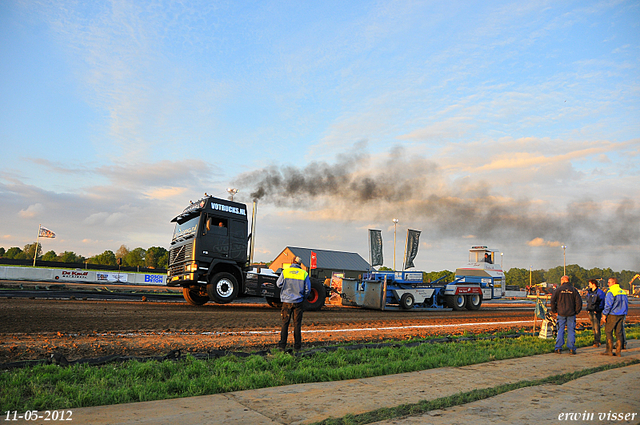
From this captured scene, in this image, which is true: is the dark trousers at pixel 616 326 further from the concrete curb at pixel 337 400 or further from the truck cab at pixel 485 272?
the truck cab at pixel 485 272

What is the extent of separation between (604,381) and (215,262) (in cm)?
1289

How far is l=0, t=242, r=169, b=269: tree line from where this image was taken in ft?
275

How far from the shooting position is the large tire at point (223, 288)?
16094 mm

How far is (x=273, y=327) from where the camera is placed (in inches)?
461

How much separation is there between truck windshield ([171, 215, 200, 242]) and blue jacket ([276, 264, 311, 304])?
A: 9.11m

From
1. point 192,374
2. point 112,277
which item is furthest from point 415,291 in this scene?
point 112,277

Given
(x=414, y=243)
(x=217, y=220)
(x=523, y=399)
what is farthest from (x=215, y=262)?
(x=414, y=243)

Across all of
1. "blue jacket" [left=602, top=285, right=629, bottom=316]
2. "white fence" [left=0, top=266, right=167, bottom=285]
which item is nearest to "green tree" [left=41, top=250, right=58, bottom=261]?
"white fence" [left=0, top=266, right=167, bottom=285]

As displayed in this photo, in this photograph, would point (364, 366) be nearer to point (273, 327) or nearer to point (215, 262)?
point (273, 327)

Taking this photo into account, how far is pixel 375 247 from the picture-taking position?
1416 inches

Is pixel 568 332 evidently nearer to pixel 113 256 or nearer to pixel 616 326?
pixel 616 326

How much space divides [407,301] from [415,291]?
0.76 metres

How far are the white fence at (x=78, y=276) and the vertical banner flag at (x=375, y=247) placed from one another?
64.7 ft

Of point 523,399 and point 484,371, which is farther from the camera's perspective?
point 484,371
